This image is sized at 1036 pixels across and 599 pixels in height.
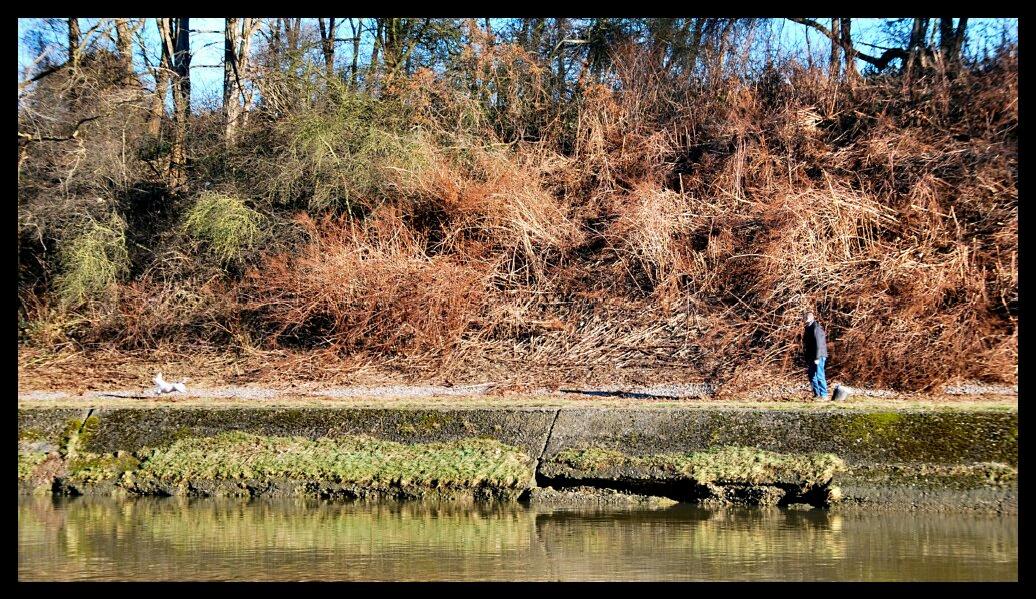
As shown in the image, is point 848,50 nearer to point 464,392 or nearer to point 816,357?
point 816,357

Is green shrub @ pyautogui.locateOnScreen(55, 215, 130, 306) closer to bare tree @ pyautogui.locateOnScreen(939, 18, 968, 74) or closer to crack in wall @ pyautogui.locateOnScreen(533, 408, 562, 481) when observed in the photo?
crack in wall @ pyautogui.locateOnScreen(533, 408, 562, 481)

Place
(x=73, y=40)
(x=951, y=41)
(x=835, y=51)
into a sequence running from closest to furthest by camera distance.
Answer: (x=951, y=41)
(x=73, y=40)
(x=835, y=51)

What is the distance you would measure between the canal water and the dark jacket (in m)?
3.50

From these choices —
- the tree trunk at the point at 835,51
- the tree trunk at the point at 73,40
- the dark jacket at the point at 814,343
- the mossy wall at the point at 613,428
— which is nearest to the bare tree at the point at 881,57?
the tree trunk at the point at 835,51

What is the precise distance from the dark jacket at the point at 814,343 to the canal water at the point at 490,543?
11.5 ft

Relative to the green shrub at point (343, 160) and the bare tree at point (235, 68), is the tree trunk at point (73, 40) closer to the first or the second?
the bare tree at point (235, 68)

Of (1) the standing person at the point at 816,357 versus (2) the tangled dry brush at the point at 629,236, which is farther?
(2) the tangled dry brush at the point at 629,236

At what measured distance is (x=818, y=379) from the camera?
1134cm

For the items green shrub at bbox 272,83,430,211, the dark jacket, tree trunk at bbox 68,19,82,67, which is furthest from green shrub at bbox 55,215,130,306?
the dark jacket

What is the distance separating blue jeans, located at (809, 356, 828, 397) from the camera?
11.3 meters

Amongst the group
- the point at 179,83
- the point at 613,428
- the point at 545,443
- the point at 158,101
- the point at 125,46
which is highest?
the point at 125,46

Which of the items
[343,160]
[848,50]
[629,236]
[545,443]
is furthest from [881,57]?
[545,443]

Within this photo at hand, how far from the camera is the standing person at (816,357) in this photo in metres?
11.3

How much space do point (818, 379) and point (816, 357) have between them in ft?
0.95
